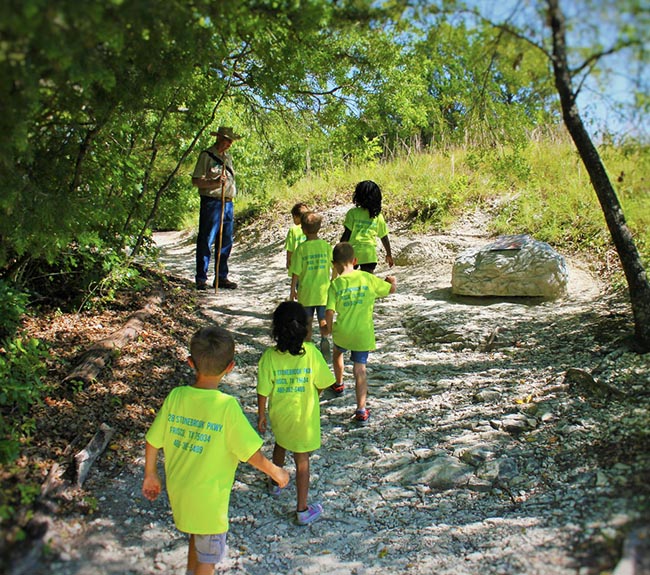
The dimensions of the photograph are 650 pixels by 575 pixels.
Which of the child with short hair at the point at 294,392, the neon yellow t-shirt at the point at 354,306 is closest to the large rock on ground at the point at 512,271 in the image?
the neon yellow t-shirt at the point at 354,306

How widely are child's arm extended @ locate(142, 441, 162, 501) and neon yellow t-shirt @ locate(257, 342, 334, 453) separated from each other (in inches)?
34.9

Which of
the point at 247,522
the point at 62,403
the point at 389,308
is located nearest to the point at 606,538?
the point at 247,522

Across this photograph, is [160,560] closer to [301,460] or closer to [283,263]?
[301,460]

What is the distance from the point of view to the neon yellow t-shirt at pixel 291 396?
3.64 metres

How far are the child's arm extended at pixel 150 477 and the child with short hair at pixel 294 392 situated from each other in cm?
87

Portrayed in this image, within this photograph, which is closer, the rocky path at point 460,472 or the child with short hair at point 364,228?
the rocky path at point 460,472

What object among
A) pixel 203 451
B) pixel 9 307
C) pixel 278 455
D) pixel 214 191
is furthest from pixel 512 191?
pixel 203 451

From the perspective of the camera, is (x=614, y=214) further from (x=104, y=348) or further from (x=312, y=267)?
(x=104, y=348)

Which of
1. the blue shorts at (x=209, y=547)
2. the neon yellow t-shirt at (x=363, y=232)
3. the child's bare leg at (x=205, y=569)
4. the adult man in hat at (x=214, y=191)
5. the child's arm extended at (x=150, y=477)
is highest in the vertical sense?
the adult man in hat at (x=214, y=191)

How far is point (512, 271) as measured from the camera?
7.23 meters

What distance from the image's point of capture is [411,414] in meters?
5.01

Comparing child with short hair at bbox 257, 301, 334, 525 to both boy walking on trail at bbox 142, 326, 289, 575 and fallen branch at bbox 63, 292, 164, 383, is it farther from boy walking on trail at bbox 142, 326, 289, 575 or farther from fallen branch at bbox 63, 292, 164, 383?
fallen branch at bbox 63, 292, 164, 383

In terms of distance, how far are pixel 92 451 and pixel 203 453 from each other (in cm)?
153

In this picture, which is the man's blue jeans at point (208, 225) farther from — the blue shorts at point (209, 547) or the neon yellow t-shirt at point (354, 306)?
the blue shorts at point (209, 547)
